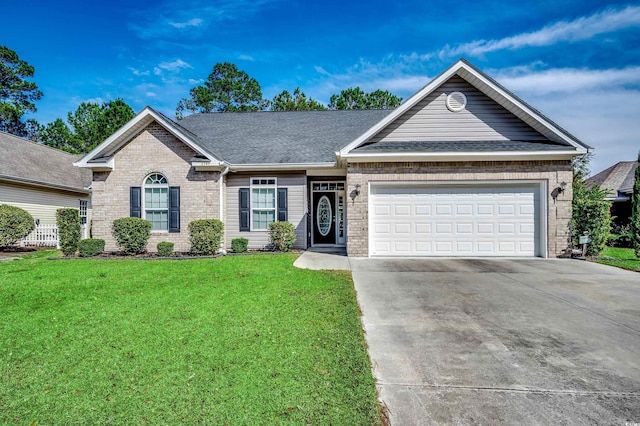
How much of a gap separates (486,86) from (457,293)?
7234 mm

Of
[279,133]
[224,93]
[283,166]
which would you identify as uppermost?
[224,93]

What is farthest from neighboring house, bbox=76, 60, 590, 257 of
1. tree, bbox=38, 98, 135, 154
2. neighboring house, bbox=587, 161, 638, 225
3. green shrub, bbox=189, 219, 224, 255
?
tree, bbox=38, 98, 135, 154

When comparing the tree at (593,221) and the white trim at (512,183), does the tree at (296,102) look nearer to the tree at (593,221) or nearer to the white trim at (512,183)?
the white trim at (512,183)

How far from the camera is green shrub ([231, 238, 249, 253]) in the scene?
1191cm

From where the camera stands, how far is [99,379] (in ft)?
9.59

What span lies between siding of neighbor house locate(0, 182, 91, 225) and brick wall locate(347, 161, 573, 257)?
1552cm

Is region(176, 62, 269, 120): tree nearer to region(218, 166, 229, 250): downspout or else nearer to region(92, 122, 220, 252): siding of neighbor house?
region(92, 122, 220, 252): siding of neighbor house

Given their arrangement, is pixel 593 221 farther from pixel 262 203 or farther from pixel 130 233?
pixel 130 233

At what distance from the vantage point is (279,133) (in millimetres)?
14992

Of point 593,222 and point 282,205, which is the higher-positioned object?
point 282,205

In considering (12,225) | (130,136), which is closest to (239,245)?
(130,136)

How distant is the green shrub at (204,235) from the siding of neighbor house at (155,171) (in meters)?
0.66

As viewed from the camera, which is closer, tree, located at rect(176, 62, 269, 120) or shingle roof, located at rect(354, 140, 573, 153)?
shingle roof, located at rect(354, 140, 573, 153)

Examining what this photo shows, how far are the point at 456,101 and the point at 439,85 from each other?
767mm
